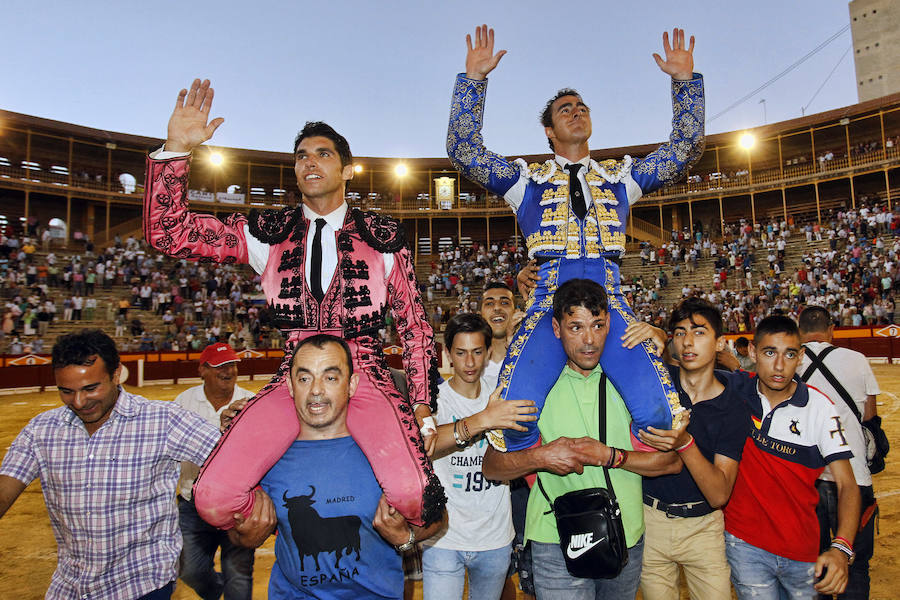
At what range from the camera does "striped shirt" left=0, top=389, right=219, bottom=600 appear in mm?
2518

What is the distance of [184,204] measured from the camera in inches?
99.1

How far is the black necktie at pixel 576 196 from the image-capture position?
9.81 feet

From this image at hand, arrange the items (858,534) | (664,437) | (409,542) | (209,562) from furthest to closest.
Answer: (209,562), (858,534), (664,437), (409,542)

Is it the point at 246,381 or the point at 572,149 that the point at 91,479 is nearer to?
the point at 572,149

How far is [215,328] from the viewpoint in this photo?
20.1m

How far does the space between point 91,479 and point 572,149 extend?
9.25 ft

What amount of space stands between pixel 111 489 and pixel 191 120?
166cm

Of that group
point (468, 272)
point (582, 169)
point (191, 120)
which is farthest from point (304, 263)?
point (468, 272)

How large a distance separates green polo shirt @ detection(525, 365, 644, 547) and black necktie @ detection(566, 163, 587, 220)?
80cm

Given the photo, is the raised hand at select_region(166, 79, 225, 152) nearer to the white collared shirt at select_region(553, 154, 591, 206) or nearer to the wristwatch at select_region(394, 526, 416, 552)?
the white collared shirt at select_region(553, 154, 591, 206)

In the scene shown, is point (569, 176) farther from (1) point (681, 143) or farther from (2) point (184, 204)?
(2) point (184, 204)

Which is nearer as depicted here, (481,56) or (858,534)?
(481,56)

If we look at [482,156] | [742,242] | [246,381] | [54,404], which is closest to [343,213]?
[482,156]

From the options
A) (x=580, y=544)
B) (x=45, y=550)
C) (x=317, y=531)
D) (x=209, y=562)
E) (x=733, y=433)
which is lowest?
(x=45, y=550)
